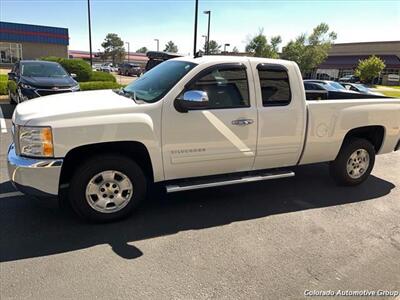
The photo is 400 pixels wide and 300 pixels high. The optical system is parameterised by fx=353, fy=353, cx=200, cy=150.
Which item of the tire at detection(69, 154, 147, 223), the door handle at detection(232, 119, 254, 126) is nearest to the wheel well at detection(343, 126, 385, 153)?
the door handle at detection(232, 119, 254, 126)

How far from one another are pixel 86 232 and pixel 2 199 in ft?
4.74

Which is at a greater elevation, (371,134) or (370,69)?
(370,69)

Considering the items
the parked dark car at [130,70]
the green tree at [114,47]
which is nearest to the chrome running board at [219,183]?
the parked dark car at [130,70]

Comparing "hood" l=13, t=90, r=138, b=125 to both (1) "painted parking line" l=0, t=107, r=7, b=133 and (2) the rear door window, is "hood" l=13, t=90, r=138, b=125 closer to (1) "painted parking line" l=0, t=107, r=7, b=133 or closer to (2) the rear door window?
(2) the rear door window

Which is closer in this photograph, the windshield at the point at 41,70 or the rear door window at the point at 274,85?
the rear door window at the point at 274,85

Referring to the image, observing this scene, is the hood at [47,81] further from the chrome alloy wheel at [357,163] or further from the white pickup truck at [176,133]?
the chrome alloy wheel at [357,163]

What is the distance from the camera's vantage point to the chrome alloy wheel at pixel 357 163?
5.44 meters

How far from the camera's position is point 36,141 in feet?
11.4

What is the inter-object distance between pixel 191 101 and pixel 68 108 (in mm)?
1303

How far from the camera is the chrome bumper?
3.48 m

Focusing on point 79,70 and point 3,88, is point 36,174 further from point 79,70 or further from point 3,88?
point 79,70

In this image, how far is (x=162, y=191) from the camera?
4.99 meters

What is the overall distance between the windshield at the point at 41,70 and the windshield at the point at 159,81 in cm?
747
